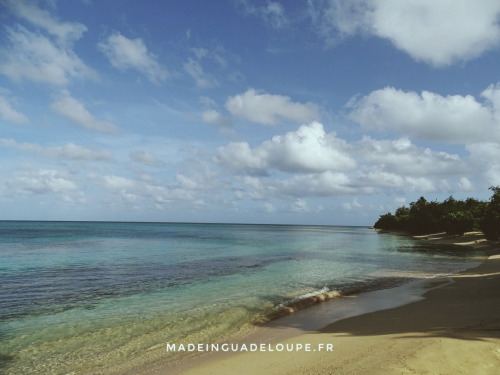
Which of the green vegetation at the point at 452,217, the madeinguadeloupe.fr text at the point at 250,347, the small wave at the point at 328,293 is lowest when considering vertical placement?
the small wave at the point at 328,293

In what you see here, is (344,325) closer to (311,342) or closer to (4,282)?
(311,342)

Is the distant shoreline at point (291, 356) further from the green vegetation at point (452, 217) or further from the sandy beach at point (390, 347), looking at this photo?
the green vegetation at point (452, 217)

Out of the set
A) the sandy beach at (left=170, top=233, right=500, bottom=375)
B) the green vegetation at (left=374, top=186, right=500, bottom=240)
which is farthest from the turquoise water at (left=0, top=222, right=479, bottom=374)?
the green vegetation at (left=374, top=186, right=500, bottom=240)

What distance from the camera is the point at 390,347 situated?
9.80 metres

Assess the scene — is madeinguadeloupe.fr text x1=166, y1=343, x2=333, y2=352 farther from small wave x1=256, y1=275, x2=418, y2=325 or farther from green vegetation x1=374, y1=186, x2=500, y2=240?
green vegetation x1=374, y1=186, x2=500, y2=240

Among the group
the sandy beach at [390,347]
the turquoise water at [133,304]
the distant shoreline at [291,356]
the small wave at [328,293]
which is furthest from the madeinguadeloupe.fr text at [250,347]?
the small wave at [328,293]

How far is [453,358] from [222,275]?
2144 centimetres

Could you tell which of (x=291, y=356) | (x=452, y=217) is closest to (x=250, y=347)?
(x=291, y=356)

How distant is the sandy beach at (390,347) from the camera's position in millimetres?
8344

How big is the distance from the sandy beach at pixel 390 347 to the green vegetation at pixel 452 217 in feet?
160

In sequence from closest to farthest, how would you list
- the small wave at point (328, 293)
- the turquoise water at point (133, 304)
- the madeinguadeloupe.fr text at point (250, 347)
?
the madeinguadeloupe.fr text at point (250, 347)
the turquoise water at point (133, 304)
the small wave at point (328, 293)

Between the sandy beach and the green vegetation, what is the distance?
48743 millimetres

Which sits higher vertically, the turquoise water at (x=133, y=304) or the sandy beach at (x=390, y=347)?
the sandy beach at (x=390, y=347)

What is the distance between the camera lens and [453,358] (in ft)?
27.8
